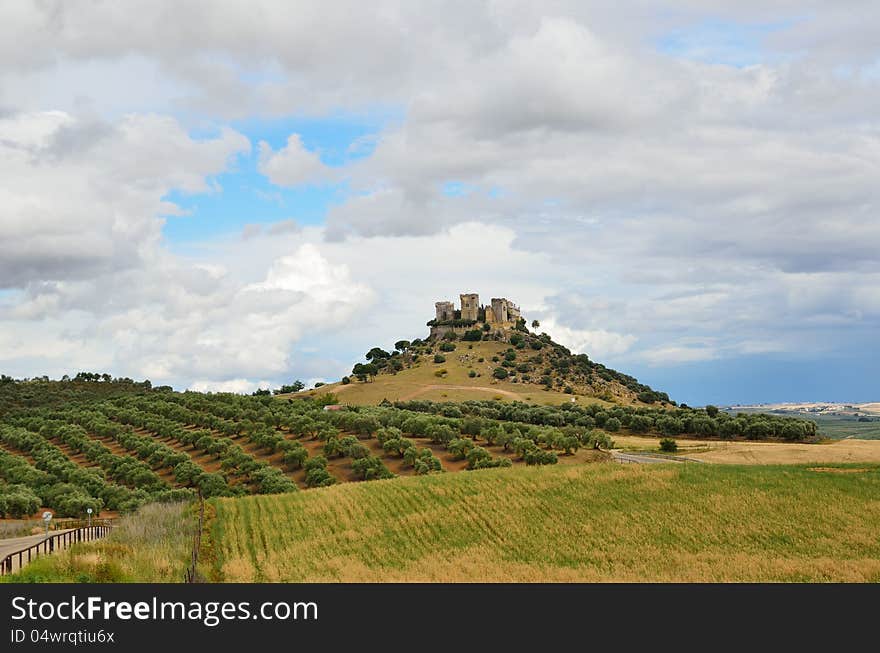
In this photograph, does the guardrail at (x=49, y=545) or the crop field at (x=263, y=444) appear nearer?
the guardrail at (x=49, y=545)

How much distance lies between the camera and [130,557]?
2959cm

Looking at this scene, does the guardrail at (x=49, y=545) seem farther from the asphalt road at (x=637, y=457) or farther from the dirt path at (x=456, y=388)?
the dirt path at (x=456, y=388)

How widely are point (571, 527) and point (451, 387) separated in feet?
362

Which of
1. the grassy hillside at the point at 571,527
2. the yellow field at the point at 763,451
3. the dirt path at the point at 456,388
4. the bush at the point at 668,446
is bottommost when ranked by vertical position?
the grassy hillside at the point at 571,527

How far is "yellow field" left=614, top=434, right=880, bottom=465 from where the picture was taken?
70.2 meters

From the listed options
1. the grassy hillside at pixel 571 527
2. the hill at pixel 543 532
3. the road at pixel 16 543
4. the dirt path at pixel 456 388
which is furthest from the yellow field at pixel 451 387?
the road at pixel 16 543

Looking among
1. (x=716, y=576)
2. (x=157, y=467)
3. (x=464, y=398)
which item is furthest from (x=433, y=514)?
(x=464, y=398)

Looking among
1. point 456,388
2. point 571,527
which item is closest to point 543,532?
point 571,527

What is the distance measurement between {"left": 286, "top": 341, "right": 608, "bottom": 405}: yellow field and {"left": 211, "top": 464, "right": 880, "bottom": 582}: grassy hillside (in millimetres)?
83537

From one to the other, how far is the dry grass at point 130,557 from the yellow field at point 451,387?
9597cm

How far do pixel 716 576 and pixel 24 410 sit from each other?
123420 millimetres

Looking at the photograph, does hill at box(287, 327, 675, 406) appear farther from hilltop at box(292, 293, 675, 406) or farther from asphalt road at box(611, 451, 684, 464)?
asphalt road at box(611, 451, 684, 464)

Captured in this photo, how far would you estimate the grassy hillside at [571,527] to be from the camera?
30.9 meters
